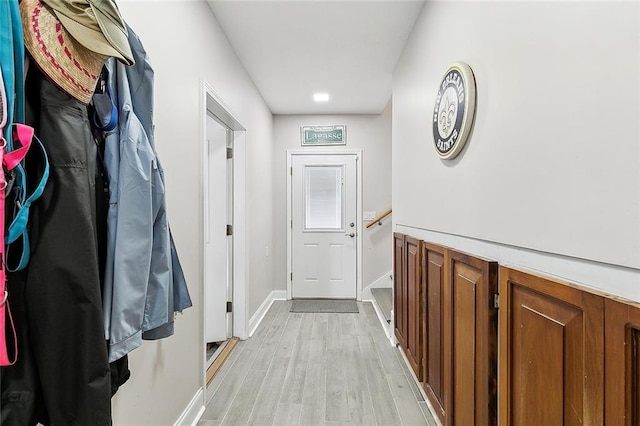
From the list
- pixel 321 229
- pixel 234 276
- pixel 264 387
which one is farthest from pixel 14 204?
pixel 321 229

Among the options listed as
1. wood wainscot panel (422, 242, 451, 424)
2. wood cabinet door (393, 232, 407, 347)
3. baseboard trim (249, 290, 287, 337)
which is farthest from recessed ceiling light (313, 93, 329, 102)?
baseboard trim (249, 290, 287, 337)

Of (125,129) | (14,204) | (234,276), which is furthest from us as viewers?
(234,276)

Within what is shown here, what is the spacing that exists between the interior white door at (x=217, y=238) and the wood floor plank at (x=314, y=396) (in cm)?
100

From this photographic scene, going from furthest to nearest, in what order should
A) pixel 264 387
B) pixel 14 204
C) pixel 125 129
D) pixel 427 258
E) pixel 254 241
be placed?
pixel 254 241, pixel 264 387, pixel 427 258, pixel 125 129, pixel 14 204

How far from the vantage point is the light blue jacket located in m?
A: 0.85

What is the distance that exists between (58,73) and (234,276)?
96.5 inches

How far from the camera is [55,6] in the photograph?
71 cm

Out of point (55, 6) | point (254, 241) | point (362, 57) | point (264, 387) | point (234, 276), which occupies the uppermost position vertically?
point (362, 57)

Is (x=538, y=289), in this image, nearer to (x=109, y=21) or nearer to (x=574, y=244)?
(x=574, y=244)

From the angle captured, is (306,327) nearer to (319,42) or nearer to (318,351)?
(318,351)

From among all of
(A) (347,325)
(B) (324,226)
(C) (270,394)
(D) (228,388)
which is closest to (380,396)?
(C) (270,394)

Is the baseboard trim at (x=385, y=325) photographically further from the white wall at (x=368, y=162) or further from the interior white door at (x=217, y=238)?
the interior white door at (x=217, y=238)

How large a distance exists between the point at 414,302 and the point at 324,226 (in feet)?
7.70

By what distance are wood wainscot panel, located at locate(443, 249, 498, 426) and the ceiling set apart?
5.60 feet
